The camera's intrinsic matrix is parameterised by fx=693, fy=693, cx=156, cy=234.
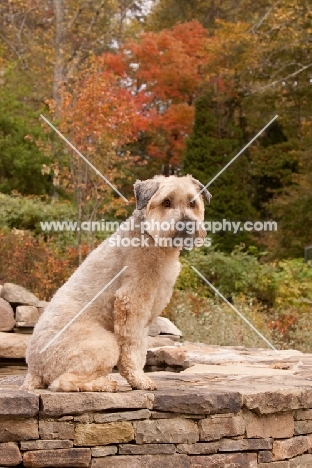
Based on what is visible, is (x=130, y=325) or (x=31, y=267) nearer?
(x=130, y=325)

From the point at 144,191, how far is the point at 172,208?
0.21 m

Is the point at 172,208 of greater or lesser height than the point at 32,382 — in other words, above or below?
above

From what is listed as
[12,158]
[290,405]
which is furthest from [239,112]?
[290,405]

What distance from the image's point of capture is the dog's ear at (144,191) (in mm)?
4039

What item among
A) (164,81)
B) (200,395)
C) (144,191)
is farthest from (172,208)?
(164,81)

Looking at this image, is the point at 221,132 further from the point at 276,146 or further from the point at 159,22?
the point at 159,22

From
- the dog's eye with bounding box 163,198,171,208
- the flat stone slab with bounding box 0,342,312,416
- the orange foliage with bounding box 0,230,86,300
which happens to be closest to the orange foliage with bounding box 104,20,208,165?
the orange foliage with bounding box 0,230,86,300

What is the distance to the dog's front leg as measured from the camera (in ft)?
13.5

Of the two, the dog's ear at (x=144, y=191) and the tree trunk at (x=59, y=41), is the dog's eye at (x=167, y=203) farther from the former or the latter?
the tree trunk at (x=59, y=41)

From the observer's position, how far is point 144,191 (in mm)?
4066

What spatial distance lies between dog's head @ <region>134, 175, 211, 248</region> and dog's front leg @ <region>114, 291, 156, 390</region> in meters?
0.42

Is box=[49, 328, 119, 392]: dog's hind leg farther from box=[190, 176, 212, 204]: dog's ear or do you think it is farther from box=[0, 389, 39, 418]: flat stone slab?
box=[190, 176, 212, 204]: dog's ear

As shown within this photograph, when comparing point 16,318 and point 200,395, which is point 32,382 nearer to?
point 200,395

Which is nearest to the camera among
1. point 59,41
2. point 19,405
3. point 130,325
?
point 19,405
